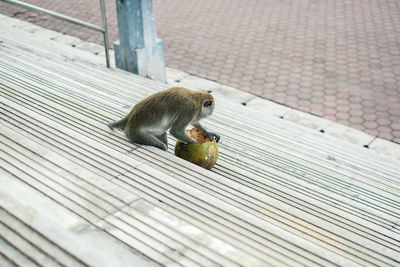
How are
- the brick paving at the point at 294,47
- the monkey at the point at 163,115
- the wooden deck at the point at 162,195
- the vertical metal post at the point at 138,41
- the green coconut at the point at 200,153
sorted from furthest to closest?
the brick paving at the point at 294,47 < the vertical metal post at the point at 138,41 < the green coconut at the point at 200,153 < the monkey at the point at 163,115 < the wooden deck at the point at 162,195

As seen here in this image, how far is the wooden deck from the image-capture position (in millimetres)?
1735

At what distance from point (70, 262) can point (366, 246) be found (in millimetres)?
1562

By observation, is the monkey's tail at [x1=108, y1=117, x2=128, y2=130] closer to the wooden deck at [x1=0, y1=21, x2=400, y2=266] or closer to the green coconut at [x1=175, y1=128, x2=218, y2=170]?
the wooden deck at [x1=0, y1=21, x2=400, y2=266]

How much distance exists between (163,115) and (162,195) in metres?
0.90

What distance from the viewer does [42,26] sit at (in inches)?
339

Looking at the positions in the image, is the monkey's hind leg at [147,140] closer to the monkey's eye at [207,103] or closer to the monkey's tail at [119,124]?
the monkey's tail at [119,124]

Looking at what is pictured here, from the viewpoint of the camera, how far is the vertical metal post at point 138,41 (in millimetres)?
5368

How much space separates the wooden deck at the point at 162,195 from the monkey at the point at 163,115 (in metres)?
0.13

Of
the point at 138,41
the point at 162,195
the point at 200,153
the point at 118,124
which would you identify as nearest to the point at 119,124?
the point at 118,124

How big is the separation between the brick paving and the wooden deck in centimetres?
213

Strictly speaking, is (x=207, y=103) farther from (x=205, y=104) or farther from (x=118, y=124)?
(x=118, y=124)

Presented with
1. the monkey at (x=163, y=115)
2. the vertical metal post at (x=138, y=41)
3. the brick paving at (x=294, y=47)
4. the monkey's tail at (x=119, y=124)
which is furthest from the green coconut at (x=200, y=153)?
the brick paving at (x=294, y=47)

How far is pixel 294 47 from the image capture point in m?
8.12

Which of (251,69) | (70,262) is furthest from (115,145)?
(251,69)
